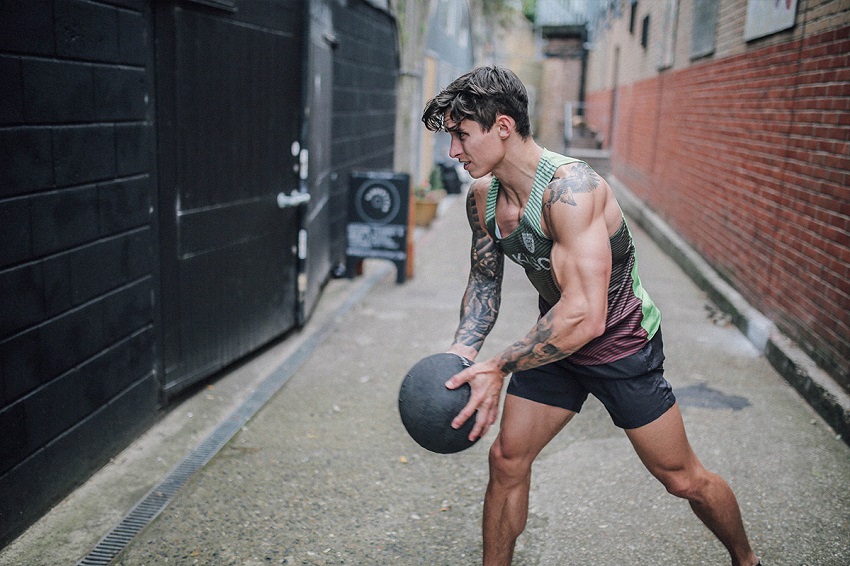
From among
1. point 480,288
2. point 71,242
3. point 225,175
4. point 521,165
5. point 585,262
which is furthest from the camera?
point 225,175

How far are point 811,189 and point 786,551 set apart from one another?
121 inches

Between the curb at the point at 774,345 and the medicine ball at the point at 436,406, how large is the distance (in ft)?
9.35

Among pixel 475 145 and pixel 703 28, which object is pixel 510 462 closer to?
pixel 475 145

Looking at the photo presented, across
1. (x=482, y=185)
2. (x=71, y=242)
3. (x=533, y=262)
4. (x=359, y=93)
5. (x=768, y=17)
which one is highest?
(x=768, y=17)

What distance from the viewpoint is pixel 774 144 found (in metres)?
6.57

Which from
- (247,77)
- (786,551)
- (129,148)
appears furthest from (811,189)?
(129,148)

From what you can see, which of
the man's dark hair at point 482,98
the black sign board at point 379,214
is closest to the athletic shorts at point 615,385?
the man's dark hair at point 482,98

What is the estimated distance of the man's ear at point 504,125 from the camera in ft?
8.57

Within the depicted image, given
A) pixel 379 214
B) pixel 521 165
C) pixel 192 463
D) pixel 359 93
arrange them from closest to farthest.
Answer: pixel 521 165 → pixel 192 463 → pixel 379 214 → pixel 359 93

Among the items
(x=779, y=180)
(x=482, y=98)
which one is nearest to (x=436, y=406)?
(x=482, y=98)

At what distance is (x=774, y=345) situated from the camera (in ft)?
19.3

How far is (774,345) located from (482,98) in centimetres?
418

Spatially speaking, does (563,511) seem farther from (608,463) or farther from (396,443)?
(396,443)

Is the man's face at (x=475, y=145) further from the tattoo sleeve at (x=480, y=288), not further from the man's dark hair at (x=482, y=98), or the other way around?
the tattoo sleeve at (x=480, y=288)
